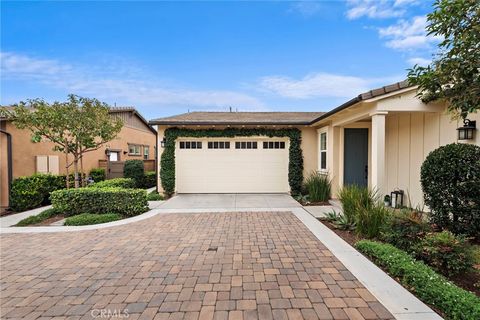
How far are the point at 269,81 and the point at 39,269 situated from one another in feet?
42.1

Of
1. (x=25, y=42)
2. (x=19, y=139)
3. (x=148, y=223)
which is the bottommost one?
(x=148, y=223)

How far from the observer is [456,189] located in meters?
4.36

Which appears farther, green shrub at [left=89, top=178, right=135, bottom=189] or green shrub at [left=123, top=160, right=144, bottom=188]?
green shrub at [left=123, top=160, right=144, bottom=188]

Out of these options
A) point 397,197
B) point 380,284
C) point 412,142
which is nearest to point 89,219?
point 380,284

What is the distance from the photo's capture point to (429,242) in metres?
3.30

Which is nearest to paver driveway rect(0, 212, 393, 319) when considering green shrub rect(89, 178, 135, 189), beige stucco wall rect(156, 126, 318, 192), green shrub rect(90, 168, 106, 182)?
green shrub rect(89, 178, 135, 189)

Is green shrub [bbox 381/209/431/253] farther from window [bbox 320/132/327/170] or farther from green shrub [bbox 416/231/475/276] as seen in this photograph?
window [bbox 320/132/327/170]

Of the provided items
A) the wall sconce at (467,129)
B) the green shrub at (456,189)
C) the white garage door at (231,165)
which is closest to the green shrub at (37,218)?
the white garage door at (231,165)

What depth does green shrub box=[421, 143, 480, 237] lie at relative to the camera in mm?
4227

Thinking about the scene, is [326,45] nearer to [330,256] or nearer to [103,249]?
[330,256]

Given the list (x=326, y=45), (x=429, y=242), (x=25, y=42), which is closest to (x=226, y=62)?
(x=326, y=45)

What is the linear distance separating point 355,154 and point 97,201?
8731mm

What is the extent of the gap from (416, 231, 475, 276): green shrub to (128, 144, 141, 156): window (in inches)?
654

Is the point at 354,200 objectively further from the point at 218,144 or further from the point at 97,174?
the point at 97,174
